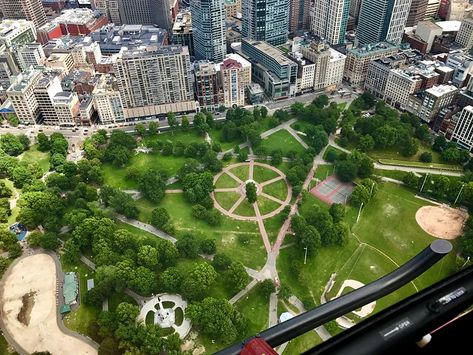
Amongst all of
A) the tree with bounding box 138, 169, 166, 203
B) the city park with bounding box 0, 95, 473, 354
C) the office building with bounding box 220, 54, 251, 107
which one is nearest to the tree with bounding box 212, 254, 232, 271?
the city park with bounding box 0, 95, 473, 354

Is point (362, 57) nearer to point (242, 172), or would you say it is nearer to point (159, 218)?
point (242, 172)

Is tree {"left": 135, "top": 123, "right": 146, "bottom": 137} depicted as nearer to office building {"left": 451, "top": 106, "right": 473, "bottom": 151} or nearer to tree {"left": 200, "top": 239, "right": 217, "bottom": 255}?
tree {"left": 200, "top": 239, "right": 217, "bottom": 255}


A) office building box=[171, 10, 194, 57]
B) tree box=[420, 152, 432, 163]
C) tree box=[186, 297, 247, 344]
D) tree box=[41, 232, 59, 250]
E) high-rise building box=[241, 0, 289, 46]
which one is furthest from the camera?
office building box=[171, 10, 194, 57]

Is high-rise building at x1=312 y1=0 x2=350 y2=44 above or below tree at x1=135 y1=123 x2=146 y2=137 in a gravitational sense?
above

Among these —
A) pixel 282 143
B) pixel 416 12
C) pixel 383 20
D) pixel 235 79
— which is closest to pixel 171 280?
pixel 282 143

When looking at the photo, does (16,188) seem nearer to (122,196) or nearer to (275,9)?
(122,196)

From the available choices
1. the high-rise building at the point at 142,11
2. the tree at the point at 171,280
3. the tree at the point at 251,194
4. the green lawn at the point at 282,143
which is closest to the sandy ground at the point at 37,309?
the tree at the point at 171,280

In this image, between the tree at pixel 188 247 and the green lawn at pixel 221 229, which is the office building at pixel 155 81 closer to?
the green lawn at pixel 221 229
